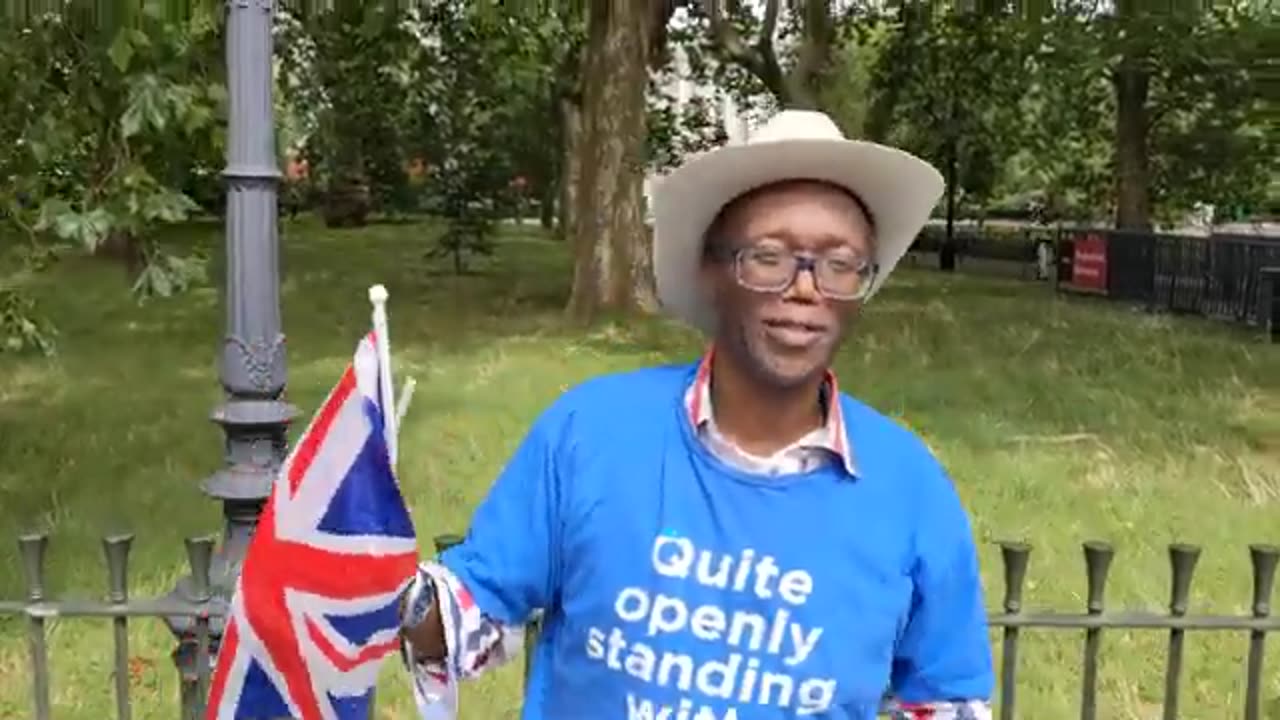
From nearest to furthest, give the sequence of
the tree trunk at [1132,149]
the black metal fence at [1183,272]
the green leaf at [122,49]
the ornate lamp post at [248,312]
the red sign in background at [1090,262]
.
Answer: the ornate lamp post at [248,312] → the green leaf at [122,49] → the black metal fence at [1183,272] → the red sign in background at [1090,262] → the tree trunk at [1132,149]

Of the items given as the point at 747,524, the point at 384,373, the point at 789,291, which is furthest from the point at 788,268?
the point at 384,373

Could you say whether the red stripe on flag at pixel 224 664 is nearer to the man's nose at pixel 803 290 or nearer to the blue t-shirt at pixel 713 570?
the blue t-shirt at pixel 713 570

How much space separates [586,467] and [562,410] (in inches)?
4.1

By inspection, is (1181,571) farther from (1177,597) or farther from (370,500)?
(370,500)

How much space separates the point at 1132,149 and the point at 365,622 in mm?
27999

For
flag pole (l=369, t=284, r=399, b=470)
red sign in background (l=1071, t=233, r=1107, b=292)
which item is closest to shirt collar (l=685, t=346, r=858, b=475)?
flag pole (l=369, t=284, r=399, b=470)

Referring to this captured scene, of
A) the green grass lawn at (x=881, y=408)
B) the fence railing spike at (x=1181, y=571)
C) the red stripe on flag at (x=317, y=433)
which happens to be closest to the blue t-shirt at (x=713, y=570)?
the red stripe on flag at (x=317, y=433)

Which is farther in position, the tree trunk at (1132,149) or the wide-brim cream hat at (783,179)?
the tree trunk at (1132,149)

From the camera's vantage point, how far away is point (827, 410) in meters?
1.98

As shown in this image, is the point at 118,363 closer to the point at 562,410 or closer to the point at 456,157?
the point at 562,410

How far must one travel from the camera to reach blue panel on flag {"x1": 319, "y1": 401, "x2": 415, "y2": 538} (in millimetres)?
1836

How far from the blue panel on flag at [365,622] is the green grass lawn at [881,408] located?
9.95 feet

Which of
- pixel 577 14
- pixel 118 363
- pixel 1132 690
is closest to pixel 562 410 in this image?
pixel 1132 690

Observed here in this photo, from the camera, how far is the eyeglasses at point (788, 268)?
6.26 ft
